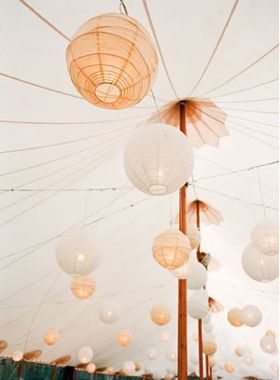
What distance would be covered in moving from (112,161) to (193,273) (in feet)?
5.03

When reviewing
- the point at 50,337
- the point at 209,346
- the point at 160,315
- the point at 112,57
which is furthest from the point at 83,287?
the point at 209,346

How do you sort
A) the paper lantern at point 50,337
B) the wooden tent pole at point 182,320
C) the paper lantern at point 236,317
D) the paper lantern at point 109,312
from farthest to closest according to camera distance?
the paper lantern at point 50,337, the paper lantern at point 236,317, the paper lantern at point 109,312, the wooden tent pole at point 182,320

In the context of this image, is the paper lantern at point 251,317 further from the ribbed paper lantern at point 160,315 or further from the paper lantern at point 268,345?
the paper lantern at point 268,345

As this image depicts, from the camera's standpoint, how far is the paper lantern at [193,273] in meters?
3.30

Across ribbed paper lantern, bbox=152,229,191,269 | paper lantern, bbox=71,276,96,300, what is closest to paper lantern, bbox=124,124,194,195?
ribbed paper lantern, bbox=152,229,191,269

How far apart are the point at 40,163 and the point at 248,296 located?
5774 mm

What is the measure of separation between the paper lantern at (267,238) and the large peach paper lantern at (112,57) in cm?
189

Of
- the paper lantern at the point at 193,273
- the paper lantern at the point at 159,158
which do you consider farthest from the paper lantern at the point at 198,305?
the paper lantern at the point at 159,158

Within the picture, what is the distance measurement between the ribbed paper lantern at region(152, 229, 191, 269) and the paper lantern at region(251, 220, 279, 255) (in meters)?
0.59

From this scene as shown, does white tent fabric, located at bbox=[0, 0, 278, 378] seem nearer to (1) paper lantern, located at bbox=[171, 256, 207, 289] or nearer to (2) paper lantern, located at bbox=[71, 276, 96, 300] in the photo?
(2) paper lantern, located at bbox=[71, 276, 96, 300]

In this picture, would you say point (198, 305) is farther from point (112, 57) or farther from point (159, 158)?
point (112, 57)

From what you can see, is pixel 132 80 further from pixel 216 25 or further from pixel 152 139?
pixel 216 25

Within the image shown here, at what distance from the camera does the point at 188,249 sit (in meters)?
A: 2.79

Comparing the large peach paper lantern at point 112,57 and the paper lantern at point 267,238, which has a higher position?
the paper lantern at point 267,238
